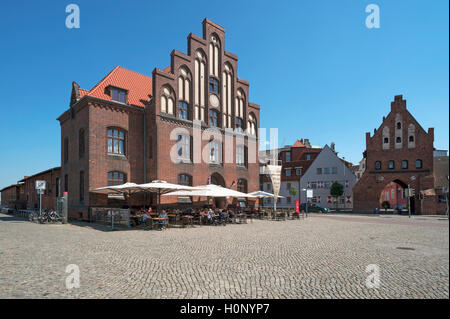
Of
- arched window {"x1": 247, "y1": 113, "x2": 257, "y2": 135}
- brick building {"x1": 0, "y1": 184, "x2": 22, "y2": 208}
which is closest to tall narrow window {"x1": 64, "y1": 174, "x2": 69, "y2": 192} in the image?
arched window {"x1": 247, "y1": 113, "x2": 257, "y2": 135}

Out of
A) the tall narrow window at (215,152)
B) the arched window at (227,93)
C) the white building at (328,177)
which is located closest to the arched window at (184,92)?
the tall narrow window at (215,152)

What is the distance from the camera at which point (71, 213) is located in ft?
79.6

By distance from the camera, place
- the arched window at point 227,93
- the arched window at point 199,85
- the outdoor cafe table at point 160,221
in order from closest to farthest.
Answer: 1. the outdoor cafe table at point 160,221
2. the arched window at point 199,85
3. the arched window at point 227,93

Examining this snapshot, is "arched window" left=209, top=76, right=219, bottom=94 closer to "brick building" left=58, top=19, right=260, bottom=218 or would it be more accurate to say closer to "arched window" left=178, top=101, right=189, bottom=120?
"brick building" left=58, top=19, right=260, bottom=218

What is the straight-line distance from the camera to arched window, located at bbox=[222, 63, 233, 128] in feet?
101

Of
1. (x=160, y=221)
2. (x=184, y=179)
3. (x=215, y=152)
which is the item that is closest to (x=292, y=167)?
(x=215, y=152)

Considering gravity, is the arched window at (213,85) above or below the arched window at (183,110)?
above

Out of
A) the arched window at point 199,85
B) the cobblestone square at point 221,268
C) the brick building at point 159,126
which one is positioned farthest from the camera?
the arched window at point 199,85

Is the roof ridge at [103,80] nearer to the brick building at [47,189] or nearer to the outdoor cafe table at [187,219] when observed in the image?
the brick building at [47,189]

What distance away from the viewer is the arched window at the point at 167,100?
25500 mm

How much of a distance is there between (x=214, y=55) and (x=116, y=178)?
1553cm

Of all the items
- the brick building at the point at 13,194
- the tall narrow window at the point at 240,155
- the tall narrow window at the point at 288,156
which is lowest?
the brick building at the point at 13,194

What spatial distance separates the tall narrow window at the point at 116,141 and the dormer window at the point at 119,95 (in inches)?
99.0
